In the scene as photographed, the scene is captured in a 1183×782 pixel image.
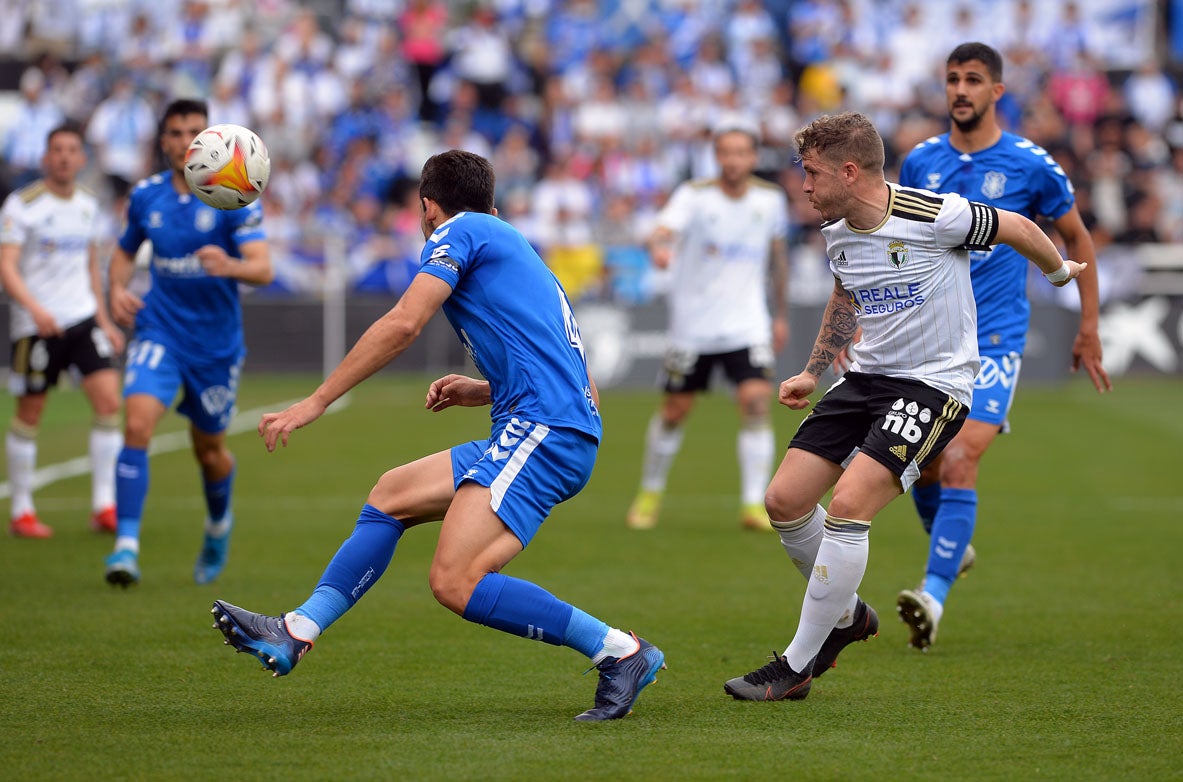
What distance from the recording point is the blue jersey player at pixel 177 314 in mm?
8188

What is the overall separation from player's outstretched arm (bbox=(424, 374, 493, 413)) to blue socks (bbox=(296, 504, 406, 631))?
504 mm

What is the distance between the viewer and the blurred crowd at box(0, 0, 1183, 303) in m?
23.0

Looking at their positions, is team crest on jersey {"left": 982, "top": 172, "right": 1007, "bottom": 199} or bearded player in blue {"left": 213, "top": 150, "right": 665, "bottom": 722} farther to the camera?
team crest on jersey {"left": 982, "top": 172, "right": 1007, "bottom": 199}

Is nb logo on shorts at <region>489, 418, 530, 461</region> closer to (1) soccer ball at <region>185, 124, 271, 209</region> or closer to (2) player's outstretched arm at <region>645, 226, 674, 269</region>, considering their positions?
(1) soccer ball at <region>185, 124, 271, 209</region>

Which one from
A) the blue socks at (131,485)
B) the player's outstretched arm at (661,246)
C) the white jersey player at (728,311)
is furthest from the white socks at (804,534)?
the white jersey player at (728,311)

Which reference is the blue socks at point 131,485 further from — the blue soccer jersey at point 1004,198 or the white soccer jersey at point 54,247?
the blue soccer jersey at point 1004,198

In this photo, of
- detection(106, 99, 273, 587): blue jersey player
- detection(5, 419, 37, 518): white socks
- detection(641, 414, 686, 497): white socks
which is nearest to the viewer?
detection(106, 99, 273, 587): blue jersey player

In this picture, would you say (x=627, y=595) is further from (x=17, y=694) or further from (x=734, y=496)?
(x=734, y=496)

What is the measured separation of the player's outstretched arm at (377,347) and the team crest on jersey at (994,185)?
3.18 meters

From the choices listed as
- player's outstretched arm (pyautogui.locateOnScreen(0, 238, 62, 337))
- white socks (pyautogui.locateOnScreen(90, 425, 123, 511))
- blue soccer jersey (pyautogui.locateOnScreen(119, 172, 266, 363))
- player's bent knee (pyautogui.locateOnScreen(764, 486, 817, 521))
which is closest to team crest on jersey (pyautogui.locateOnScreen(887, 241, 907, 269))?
player's bent knee (pyautogui.locateOnScreen(764, 486, 817, 521))

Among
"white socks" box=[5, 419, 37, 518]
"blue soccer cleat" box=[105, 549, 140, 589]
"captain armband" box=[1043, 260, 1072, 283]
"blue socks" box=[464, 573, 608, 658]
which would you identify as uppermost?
"captain armband" box=[1043, 260, 1072, 283]

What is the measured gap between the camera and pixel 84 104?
25031mm

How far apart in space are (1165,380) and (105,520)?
16.3 metres

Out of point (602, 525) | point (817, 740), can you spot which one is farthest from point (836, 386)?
point (602, 525)
